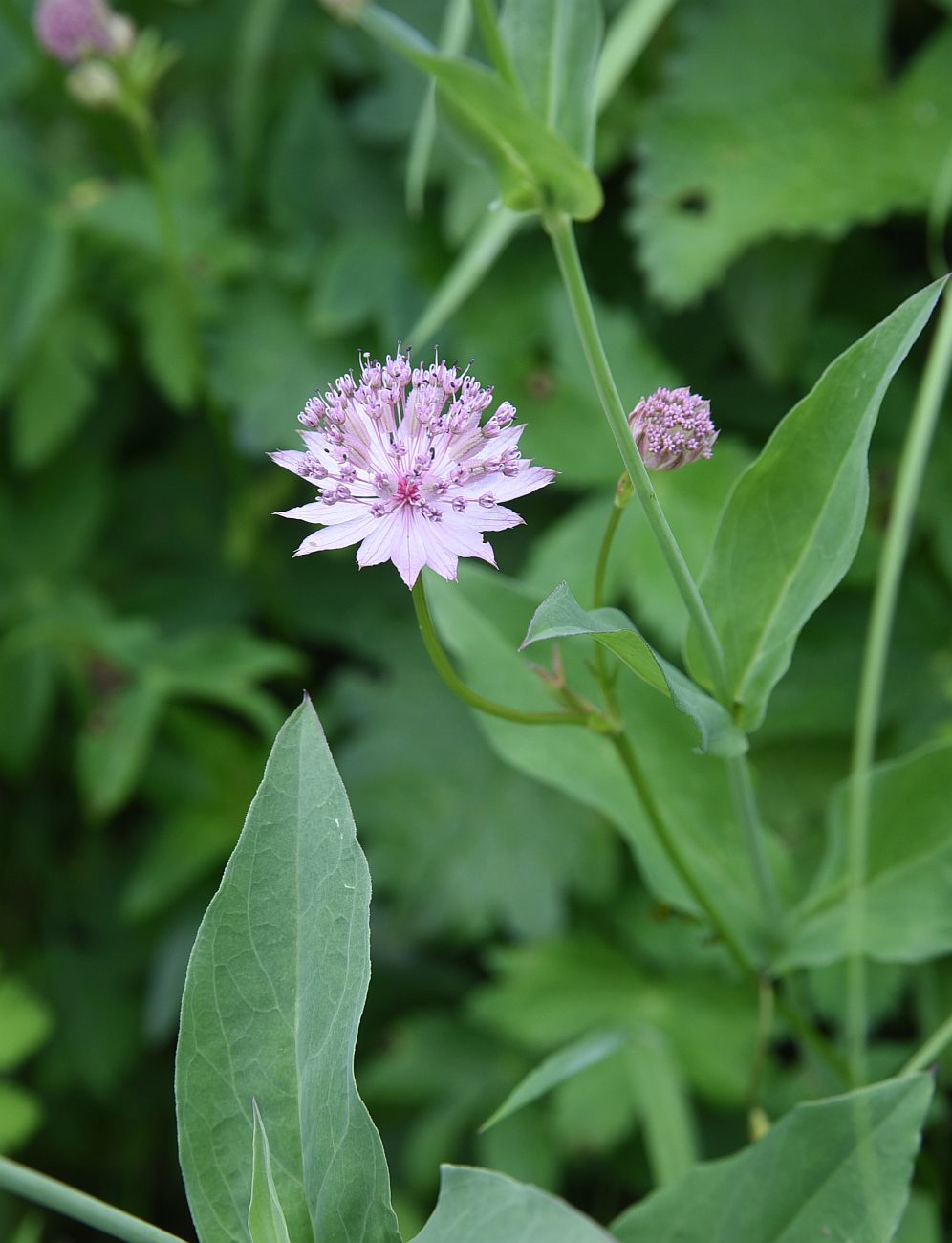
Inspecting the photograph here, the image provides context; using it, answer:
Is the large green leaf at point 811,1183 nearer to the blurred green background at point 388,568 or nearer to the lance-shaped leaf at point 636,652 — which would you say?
the lance-shaped leaf at point 636,652

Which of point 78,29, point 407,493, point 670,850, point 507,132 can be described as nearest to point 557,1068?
point 670,850

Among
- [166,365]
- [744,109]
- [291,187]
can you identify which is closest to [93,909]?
[166,365]

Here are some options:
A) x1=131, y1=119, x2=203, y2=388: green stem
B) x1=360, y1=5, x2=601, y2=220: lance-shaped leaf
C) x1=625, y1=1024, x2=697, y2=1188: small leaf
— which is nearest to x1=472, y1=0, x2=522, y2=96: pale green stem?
x1=360, y1=5, x2=601, y2=220: lance-shaped leaf

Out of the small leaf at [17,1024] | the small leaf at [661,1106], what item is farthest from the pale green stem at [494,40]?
the small leaf at [17,1024]

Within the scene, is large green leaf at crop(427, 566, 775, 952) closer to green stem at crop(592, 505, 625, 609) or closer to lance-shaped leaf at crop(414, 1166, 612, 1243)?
green stem at crop(592, 505, 625, 609)

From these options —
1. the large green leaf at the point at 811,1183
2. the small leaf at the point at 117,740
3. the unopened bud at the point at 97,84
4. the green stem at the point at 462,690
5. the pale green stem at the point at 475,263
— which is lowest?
the small leaf at the point at 117,740

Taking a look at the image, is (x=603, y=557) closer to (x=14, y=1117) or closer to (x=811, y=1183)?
(x=811, y=1183)
